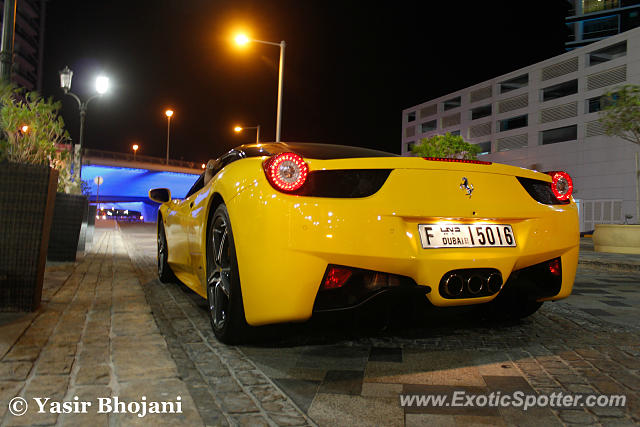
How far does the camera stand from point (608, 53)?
4544 cm

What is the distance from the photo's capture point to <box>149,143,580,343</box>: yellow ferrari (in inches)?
103

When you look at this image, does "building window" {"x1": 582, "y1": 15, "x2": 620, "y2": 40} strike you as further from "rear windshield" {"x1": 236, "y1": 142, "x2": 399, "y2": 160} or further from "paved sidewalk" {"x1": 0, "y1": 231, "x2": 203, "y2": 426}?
"paved sidewalk" {"x1": 0, "y1": 231, "x2": 203, "y2": 426}

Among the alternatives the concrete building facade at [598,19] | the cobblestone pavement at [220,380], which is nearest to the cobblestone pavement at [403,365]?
the cobblestone pavement at [220,380]

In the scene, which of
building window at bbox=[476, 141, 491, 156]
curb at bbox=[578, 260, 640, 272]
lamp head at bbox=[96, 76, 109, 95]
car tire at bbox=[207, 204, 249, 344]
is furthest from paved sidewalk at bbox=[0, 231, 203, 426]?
building window at bbox=[476, 141, 491, 156]

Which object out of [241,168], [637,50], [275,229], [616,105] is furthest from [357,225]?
[637,50]

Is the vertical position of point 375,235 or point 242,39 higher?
point 242,39

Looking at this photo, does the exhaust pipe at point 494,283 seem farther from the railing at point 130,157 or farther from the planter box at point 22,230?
the railing at point 130,157

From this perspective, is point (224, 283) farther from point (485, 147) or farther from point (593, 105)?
point (485, 147)

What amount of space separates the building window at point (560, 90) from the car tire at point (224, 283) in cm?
A: 5197

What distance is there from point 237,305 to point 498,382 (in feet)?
4.65

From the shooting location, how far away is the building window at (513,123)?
53375 millimetres

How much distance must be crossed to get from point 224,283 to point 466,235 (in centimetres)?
145

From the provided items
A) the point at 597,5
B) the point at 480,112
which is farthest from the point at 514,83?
the point at 597,5

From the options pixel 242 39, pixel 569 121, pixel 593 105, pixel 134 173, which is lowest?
pixel 134 173
